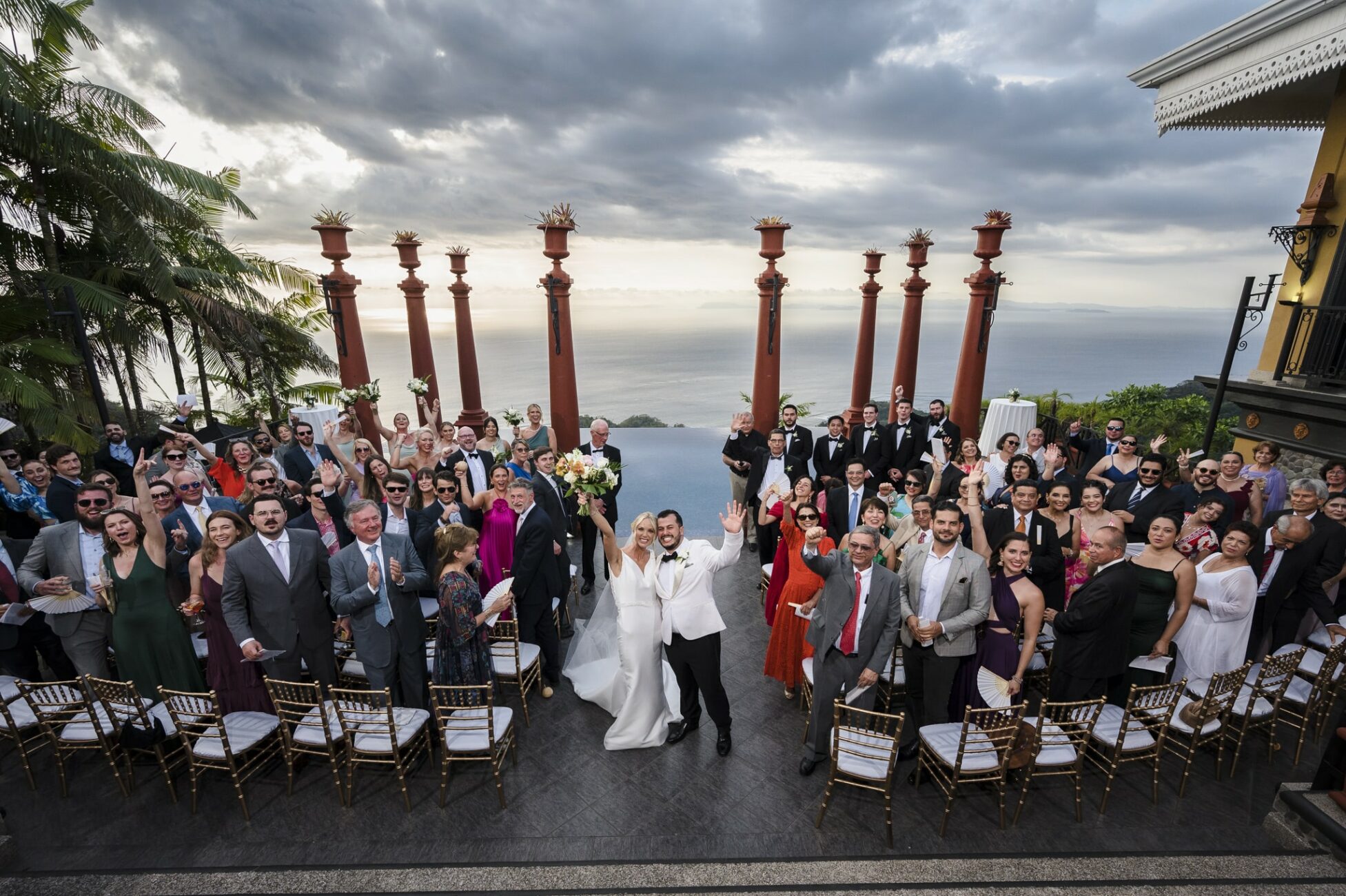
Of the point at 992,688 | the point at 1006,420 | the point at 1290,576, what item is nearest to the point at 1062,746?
the point at 992,688

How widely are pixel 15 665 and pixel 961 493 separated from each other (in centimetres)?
855

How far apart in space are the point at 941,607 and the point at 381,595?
3.96 metres

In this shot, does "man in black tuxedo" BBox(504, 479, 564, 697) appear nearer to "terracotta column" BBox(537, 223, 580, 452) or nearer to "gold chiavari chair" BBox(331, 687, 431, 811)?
"gold chiavari chair" BBox(331, 687, 431, 811)

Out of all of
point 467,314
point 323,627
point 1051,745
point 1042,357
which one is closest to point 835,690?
point 1051,745

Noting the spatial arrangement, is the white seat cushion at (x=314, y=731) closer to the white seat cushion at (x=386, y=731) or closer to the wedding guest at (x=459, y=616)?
the white seat cushion at (x=386, y=731)

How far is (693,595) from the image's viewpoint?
163 inches

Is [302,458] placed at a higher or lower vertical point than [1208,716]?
higher

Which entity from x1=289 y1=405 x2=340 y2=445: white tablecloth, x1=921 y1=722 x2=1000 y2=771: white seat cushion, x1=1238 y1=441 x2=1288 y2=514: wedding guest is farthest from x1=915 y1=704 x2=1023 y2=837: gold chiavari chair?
x1=289 y1=405 x2=340 y2=445: white tablecloth

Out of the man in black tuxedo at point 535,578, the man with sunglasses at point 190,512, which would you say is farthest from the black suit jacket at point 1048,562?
the man with sunglasses at point 190,512

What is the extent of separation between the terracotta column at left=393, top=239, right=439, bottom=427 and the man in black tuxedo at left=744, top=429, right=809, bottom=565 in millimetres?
5540

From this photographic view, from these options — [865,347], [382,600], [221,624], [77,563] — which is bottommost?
[221,624]

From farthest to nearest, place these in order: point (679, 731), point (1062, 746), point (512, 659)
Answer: point (512, 659)
point (679, 731)
point (1062, 746)

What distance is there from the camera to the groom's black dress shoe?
4652 millimetres

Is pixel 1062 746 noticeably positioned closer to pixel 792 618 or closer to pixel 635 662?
pixel 792 618
